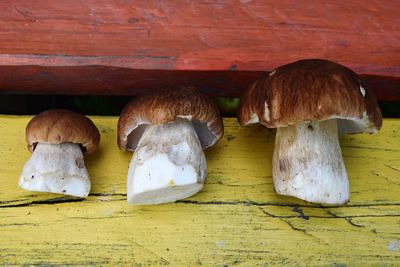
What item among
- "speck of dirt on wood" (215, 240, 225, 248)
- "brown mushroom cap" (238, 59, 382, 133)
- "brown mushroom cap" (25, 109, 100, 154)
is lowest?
"speck of dirt on wood" (215, 240, 225, 248)

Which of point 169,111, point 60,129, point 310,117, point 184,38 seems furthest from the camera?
point 184,38

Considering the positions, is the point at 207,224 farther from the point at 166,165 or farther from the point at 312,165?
the point at 312,165

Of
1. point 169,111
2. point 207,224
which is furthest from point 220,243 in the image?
point 169,111

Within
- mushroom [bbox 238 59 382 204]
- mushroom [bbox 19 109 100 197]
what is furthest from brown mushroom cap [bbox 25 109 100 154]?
mushroom [bbox 238 59 382 204]

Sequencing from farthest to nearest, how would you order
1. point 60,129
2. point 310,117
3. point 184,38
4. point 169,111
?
point 184,38
point 60,129
point 169,111
point 310,117

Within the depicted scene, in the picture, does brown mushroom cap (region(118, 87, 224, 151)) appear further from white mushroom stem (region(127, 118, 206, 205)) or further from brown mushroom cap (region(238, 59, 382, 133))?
brown mushroom cap (region(238, 59, 382, 133))

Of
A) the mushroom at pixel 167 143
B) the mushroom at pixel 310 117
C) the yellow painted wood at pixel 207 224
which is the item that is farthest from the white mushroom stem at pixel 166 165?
the mushroom at pixel 310 117
